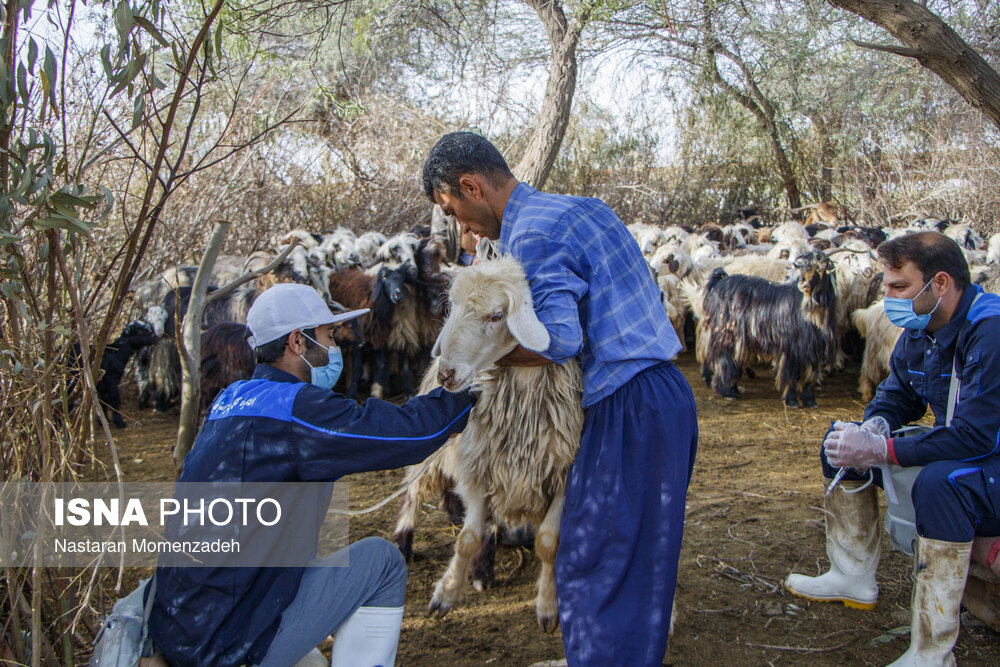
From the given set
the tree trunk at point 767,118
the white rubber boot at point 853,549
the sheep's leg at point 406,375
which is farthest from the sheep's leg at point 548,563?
the tree trunk at point 767,118

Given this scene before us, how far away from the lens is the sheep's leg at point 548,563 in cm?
324

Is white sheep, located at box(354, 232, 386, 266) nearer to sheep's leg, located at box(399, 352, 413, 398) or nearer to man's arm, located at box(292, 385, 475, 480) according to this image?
sheep's leg, located at box(399, 352, 413, 398)

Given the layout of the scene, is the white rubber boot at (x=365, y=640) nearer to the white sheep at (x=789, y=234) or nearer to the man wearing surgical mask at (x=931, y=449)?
the man wearing surgical mask at (x=931, y=449)

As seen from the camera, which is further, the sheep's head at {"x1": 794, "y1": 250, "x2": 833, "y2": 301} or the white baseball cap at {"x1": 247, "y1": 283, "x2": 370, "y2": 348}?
the sheep's head at {"x1": 794, "y1": 250, "x2": 833, "y2": 301}

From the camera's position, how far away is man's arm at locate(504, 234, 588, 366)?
97.4 inches

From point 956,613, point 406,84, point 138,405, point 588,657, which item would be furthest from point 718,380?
point 406,84

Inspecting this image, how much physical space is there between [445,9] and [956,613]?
12938 mm

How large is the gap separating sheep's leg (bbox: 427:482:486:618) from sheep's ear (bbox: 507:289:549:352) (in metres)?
1.15

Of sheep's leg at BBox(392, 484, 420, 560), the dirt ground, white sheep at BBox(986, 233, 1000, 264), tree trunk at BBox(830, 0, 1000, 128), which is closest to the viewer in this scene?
the dirt ground

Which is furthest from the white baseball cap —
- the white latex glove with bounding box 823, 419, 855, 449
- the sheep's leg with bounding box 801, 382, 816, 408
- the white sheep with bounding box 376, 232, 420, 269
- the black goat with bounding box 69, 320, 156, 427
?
the sheep's leg with bounding box 801, 382, 816, 408

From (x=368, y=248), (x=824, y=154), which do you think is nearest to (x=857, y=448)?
(x=368, y=248)

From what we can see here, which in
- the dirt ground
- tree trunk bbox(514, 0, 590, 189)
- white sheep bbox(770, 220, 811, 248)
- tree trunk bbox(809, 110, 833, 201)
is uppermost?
tree trunk bbox(809, 110, 833, 201)

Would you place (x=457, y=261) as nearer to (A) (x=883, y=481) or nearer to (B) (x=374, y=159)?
(B) (x=374, y=159)

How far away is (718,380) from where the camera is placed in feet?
28.7
